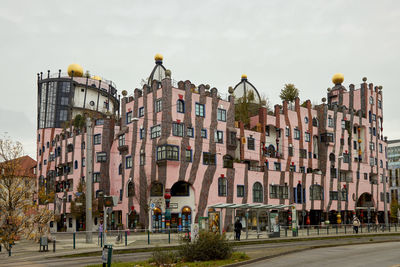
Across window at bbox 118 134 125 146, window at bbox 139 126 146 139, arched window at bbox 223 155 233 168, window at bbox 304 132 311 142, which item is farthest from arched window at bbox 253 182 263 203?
window at bbox 118 134 125 146

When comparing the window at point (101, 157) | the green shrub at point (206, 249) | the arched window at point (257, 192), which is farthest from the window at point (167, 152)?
the green shrub at point (206, 249)

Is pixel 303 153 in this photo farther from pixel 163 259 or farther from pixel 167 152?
pixel 163 259

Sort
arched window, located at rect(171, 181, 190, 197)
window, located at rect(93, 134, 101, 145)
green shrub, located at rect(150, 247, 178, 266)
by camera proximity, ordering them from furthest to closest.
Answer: window, located at rect(93, 134, 101, 145) → arched window, located at rect(171, 181, 190, 197) → green shrub, located at rect(150, 247, 178, 266)

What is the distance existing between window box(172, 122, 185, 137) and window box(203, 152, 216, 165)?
156 inches

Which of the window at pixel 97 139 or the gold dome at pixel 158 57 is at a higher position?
the gold dome at pixel 158 57

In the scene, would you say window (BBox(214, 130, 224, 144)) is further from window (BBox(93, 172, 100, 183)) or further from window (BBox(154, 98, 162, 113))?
window (BBox(93, 172, 100, 183))

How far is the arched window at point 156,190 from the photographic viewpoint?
51219 millimetres

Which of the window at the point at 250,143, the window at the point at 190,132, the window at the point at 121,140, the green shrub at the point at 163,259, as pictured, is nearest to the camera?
the green shrub at the point at 163,259

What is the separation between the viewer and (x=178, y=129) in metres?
51.1

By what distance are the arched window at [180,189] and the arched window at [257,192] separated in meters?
9.65

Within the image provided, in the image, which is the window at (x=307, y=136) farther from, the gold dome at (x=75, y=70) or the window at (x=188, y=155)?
the gold dome at (x=75, y=70)

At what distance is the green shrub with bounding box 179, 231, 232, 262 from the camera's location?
54.0 ft

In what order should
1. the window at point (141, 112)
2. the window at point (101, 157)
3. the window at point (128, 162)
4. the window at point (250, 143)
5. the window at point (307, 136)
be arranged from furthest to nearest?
the window at point (307, 136)
the window at point (101, 157)
the window at point (250, 143)
the window at point (128, 162)
the window at point (141, 112)

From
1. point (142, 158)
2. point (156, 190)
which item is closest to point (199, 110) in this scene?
point (142, 158)
